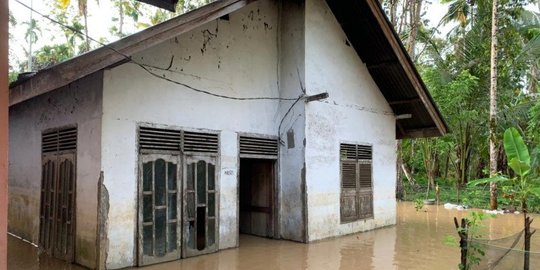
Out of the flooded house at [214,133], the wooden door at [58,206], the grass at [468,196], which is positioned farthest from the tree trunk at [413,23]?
the wooden door at [58,206]

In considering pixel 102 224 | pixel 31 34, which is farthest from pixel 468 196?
pixel 31 34

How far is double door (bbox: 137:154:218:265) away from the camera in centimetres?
697

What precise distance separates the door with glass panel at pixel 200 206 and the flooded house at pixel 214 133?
0.08 feet

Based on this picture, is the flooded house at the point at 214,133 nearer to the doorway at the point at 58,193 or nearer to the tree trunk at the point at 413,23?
the doorway at the point at 58,193

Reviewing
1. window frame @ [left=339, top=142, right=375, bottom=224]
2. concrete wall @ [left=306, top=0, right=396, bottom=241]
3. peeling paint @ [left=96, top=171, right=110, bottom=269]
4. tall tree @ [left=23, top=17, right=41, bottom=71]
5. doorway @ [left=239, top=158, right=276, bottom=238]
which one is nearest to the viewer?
peeling paint @ [left=96, top=171, right=110, bottom=269]

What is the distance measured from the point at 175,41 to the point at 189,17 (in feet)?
3.52

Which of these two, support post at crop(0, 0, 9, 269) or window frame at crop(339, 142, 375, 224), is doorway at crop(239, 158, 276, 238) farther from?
support post at crop(0, 0, 9, 269)

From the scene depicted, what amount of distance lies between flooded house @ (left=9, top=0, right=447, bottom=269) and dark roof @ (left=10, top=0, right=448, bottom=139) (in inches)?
1.1

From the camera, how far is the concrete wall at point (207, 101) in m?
6.65

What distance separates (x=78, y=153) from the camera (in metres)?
6.95

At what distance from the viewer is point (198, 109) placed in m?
7.77

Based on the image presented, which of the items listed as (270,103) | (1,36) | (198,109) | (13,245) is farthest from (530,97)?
(1,36)

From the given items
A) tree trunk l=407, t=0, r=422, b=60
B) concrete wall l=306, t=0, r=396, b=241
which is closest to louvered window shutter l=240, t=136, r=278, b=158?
concrete wall l=306, t=0, r=396, b=241

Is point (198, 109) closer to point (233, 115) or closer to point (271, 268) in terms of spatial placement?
point (233, 115)
